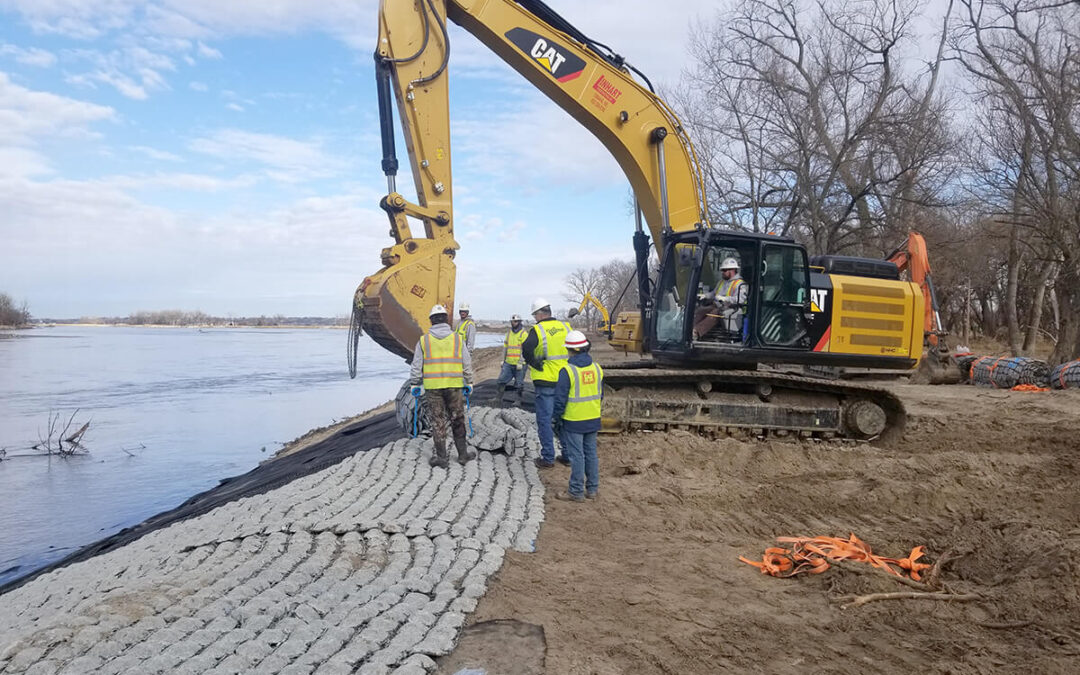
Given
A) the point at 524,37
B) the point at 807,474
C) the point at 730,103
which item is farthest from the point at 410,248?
the point at 730,103

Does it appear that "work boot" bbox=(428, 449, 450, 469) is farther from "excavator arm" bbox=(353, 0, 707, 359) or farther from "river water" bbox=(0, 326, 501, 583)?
"river water" bbox=(0, 326, 501, 583)

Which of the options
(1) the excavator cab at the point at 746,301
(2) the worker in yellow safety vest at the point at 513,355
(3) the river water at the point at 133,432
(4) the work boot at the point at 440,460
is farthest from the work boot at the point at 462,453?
(3) the river water at the point at 133,432

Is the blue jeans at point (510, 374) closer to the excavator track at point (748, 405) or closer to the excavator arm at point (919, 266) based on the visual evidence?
the excavator track at point (748, 405)

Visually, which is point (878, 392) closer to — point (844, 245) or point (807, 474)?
point (807, 474)

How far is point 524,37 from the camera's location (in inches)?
366

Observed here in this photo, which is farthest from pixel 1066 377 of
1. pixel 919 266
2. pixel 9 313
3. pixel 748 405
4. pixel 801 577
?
pixel 9 313

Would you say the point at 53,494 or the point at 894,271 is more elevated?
the point at 894,271

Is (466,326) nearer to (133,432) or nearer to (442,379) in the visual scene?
(442,379)

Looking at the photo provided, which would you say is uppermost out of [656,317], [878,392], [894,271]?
[894,271]

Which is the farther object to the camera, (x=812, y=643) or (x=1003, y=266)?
(x=1003, y=266)

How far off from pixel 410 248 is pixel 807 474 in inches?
192

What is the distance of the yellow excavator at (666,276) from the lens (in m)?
8.60

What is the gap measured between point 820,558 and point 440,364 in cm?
386

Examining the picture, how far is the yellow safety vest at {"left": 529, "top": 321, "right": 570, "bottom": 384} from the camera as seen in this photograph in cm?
790
